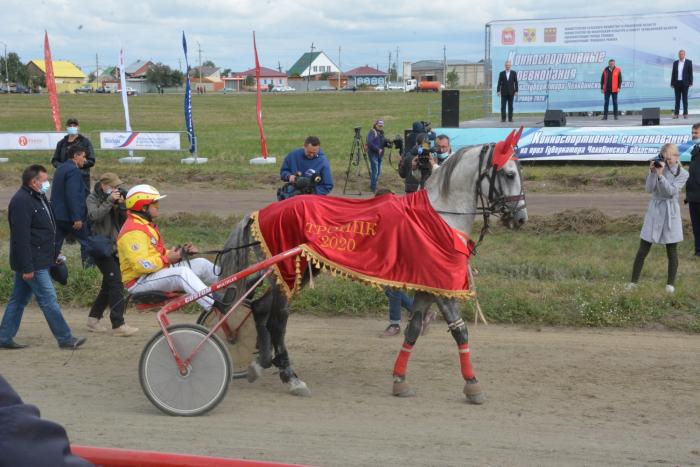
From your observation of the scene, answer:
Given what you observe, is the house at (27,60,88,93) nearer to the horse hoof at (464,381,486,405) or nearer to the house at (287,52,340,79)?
the house at (287,52,340,79)

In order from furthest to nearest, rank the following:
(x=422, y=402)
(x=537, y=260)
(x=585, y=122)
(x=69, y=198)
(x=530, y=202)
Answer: (x=585, y=122)
(x=530, y=202)
(x=537, y=260)
(x=69, y=198)
(x=422, y=402)

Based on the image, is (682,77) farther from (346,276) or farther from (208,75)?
(208,75)

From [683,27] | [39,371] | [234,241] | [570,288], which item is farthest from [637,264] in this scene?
[683,27]

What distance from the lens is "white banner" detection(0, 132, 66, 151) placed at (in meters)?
23.7

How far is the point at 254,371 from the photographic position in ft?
21.4

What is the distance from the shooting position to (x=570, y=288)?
8.88 m

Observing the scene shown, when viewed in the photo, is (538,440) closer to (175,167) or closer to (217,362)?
(217,362)

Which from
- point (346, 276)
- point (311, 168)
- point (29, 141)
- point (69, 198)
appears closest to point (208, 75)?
point (29, 141)

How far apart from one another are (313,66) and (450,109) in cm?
11244

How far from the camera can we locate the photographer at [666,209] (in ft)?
29.3

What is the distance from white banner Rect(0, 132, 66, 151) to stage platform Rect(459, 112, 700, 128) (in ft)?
38.6

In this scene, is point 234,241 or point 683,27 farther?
point 683,27

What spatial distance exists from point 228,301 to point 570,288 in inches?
164

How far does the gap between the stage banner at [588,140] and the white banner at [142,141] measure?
786 centimetres
